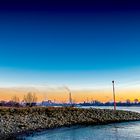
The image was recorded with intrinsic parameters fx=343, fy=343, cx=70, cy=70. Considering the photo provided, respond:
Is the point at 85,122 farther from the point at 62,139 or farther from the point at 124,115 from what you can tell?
the point at 62,139

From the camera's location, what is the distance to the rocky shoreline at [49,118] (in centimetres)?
4326

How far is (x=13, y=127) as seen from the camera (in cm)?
4212

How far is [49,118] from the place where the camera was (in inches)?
2072

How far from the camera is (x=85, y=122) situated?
5500 cm

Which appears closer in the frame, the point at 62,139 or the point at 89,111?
the point at 62,139

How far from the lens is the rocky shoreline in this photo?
43256mm

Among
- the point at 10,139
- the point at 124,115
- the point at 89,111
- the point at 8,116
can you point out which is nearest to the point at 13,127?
the point at 8,116

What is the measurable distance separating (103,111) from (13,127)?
26231 mm

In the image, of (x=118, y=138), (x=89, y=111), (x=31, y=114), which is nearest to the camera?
(x=118, y=138)

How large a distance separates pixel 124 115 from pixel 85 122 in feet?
41.9

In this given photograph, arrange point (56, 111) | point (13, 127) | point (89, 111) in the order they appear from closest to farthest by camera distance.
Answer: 1. point (13, 127)
2. point (56, 111)
3. point (89, 111)

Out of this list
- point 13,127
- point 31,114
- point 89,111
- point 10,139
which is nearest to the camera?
point 10,139

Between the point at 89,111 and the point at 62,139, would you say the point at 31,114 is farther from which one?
the point at 62,139

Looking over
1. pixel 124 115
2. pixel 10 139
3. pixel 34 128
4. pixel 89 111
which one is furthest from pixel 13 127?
pixel 124 115
